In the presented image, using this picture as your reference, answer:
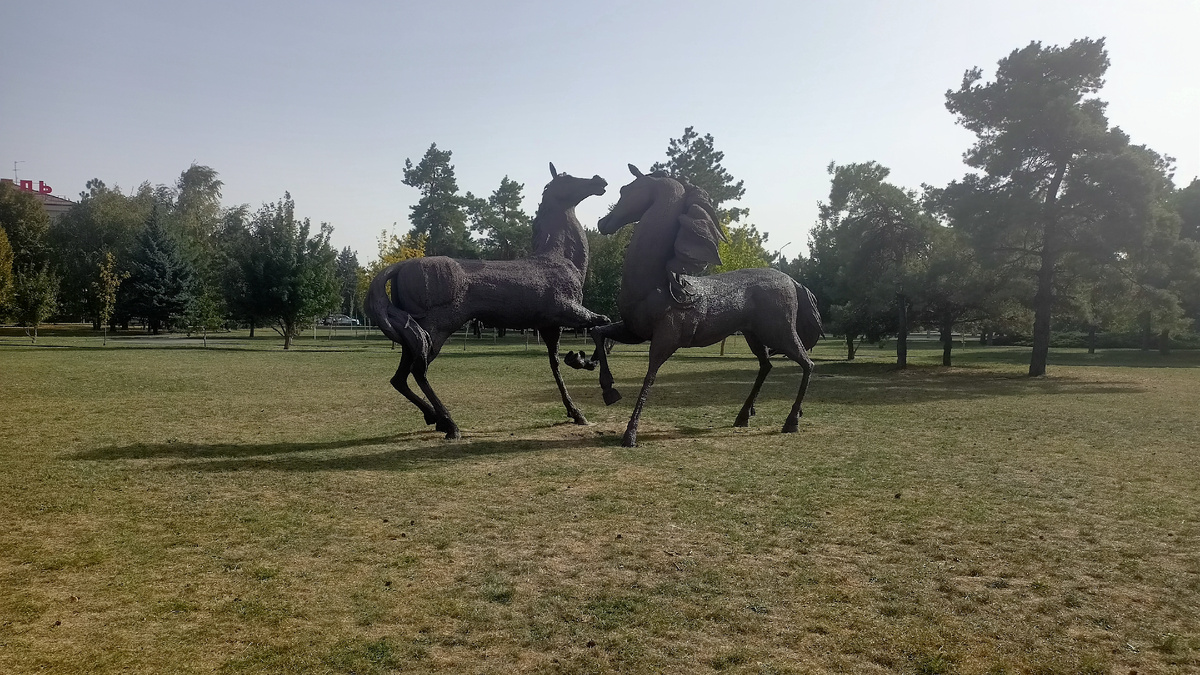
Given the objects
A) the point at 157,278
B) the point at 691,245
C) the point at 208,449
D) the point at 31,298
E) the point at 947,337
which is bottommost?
the point at 208,449

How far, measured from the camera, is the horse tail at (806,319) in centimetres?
942

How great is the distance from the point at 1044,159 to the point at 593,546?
1921cm

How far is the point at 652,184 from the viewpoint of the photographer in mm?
7840

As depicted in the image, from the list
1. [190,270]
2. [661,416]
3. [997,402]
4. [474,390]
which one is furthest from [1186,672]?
[190,270]

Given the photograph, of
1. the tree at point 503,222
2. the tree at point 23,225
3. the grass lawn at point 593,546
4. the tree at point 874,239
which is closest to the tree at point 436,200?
the tree at point 503,222

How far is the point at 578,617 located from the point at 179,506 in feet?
12.2

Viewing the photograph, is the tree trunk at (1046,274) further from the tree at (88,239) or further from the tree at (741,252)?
the tree at (88,239)

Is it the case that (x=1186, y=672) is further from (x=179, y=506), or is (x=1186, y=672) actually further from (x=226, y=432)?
(x=226, y=432)

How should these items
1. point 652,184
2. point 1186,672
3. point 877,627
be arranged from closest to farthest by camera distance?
point 1186,672
point 877,627
point 652,184

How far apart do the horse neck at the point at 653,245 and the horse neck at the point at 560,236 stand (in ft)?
3.19

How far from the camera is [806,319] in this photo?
9438 mm

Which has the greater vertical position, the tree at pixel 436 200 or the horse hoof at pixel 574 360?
the tree at pixel 436 200

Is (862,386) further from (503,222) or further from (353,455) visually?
(503,222)

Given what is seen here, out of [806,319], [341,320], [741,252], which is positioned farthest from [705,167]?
[341,320]
